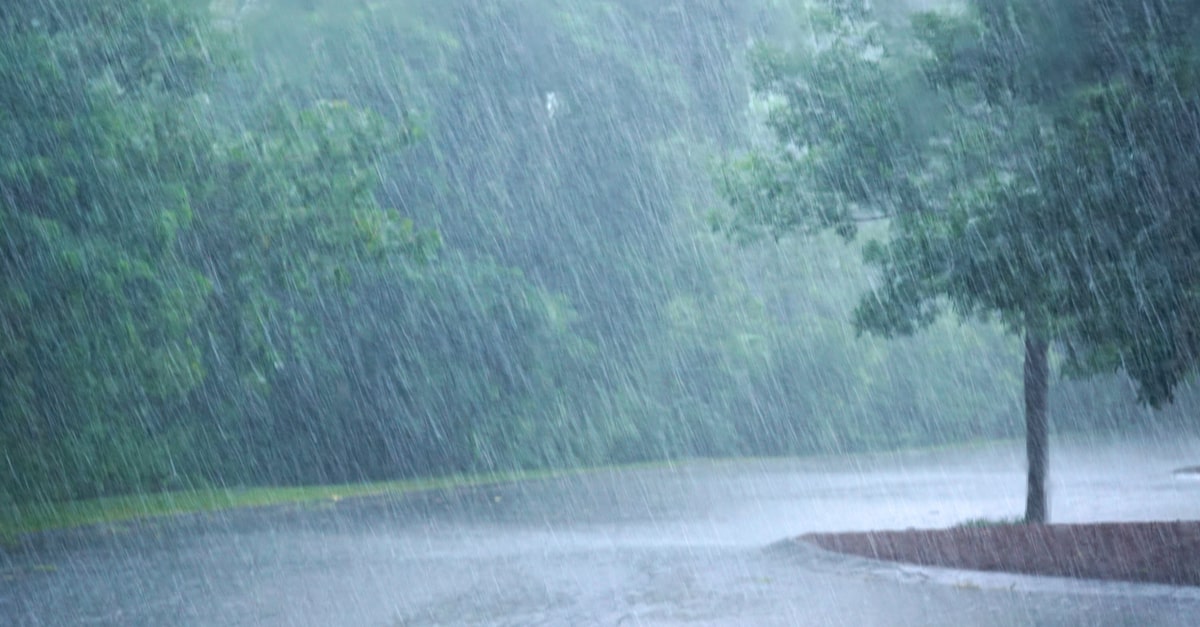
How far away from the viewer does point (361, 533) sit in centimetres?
1962

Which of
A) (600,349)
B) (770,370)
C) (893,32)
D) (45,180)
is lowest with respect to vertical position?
(770,370)

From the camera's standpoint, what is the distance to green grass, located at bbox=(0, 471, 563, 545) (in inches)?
800

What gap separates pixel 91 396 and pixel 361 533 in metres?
5.03

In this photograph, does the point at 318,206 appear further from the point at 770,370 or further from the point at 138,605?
the point at 770,370

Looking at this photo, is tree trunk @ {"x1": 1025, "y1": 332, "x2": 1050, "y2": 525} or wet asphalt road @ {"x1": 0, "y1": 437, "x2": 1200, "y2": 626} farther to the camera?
tree trunk @ {"x1": 1025, "y1": 332, "x2": 1050, "y2": 525}

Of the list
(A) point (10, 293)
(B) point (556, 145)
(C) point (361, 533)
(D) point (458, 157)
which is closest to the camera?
(A) point (10, 293)

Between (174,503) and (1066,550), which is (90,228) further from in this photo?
(1066,550)

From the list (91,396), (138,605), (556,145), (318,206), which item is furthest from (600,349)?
(138,605)

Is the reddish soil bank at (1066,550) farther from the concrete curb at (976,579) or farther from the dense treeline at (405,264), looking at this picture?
the dense treeline at (405,264)

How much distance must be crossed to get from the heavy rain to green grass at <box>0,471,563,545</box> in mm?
210

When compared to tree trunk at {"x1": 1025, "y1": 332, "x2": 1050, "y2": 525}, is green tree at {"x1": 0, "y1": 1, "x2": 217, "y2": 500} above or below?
above

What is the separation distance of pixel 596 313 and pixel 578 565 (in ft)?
82.9

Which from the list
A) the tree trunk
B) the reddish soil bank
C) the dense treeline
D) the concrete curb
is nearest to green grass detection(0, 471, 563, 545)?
the dense treeline

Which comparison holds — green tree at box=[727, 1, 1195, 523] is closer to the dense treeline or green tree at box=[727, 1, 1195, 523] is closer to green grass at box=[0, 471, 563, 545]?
the dense treeline
